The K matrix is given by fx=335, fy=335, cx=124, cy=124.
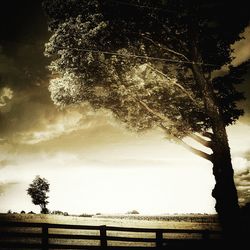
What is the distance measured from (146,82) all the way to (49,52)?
18.9 ft

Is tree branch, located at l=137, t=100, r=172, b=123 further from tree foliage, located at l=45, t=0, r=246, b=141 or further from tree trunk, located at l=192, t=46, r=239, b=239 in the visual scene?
tree trunk, located at l=192, t=46, r=239, b=239

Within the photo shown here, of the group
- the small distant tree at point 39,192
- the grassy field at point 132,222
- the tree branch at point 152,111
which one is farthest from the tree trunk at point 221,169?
the small distant tree at point 39,192

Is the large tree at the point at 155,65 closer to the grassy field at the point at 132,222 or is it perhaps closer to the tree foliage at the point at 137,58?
the tree foliage at the point at 137,58

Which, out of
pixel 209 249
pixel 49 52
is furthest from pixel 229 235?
pixel 49 52

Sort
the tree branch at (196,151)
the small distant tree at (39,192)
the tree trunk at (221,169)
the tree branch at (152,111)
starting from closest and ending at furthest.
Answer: the tree trunk at (221,169)
the tree branch at (196,151)
the tree branch at (152,111)
the small distant tree at (39,192)

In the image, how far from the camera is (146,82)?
62.8 feet

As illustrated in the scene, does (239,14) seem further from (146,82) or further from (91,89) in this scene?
(91,89)

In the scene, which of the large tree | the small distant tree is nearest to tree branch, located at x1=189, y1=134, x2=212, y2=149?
the large tree

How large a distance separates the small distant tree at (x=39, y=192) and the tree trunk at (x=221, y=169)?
283ft

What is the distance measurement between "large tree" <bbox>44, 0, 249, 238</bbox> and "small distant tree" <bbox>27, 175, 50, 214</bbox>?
81.7 metres

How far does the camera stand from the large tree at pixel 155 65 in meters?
17.3

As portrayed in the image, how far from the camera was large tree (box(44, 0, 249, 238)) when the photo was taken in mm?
17281

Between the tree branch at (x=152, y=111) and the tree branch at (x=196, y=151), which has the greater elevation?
the tree branch at (x=152, y=111)

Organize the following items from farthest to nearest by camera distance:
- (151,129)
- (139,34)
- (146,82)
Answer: (151,129)
(146,82)
(139,34)
